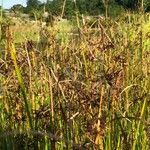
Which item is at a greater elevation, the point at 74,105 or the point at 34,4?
the point at 34,4

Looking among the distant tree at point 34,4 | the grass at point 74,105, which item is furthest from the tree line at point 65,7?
the grass at point 74,105

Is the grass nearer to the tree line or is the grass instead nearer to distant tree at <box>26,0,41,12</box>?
the tree line

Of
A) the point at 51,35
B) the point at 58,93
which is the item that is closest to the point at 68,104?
the point at 58,93

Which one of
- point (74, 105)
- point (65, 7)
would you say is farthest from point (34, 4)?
point (74, 105)

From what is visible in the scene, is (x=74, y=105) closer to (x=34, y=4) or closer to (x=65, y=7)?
(x=65, y=7)

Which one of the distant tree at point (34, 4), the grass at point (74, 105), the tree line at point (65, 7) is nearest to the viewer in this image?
the grass at point (74, 105)

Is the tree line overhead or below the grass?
overhead

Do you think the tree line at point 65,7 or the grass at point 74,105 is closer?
the grass at point 74,105

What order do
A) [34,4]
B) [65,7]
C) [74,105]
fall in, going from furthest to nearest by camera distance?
1. [34,4]
2. [65,7]
3. [74,105]

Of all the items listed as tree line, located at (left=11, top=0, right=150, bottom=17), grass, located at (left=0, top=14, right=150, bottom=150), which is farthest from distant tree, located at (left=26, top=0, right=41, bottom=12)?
grass, located at (left=0, top=14, right=150, bottom=150)

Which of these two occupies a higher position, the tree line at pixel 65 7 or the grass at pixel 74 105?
the tree line at pixel 65 7

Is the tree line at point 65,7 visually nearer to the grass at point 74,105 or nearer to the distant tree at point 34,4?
the distant tree at point 34,4

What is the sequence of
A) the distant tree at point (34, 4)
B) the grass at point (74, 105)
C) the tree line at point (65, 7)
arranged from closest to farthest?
the grass at point (74, 105) < the tree line at point (65, 7) < the distant tree at point (34, 4)

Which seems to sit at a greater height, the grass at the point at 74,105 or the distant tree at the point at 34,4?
the distant tree at the point at 34,4
